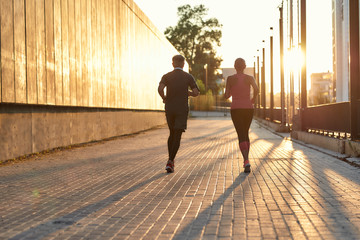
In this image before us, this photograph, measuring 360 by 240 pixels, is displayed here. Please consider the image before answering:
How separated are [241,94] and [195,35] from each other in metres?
78.6

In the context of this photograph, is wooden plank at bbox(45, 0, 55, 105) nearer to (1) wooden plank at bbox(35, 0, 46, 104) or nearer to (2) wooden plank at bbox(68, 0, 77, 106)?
(1) wooden plank at bbox(35, 0, 46, 104)

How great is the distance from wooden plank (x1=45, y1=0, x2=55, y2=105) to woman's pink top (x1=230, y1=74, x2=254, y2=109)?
17.6ft

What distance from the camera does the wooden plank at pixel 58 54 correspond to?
12.9m

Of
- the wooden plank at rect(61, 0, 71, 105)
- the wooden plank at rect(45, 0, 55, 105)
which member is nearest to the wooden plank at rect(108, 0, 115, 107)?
the wooden plank at rect(61, 0, 71, 105)

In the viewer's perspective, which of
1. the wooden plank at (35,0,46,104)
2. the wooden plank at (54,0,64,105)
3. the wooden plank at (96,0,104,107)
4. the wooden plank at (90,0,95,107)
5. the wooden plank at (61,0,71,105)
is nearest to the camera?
the wooden plank at (35,0,46,104)

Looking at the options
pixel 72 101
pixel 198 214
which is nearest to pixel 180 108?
pixel 198 214

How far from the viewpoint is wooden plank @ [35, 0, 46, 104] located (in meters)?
11.6

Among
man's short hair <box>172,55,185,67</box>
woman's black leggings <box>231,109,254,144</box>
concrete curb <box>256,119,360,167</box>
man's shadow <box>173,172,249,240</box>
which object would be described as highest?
man's short hair <box>172,55,185,67</box>

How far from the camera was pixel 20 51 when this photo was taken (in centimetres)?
1068

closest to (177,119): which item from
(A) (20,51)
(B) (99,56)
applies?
Answer: (A) (20,51)

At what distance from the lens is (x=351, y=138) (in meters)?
11.1

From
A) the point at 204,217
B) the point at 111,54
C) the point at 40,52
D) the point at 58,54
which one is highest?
the point at 111,54

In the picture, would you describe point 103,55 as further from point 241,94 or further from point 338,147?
point 241,94

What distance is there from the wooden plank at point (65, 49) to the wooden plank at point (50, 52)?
0.75m
